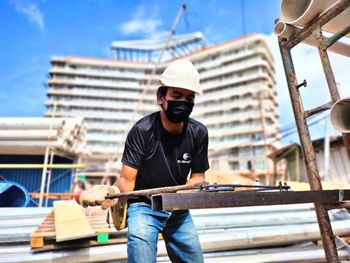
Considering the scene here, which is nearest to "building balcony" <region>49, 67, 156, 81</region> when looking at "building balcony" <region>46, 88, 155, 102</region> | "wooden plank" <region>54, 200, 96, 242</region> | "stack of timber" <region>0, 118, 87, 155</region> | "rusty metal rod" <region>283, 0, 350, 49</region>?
"building balcony" <region>46, 88, 155, 102</region>

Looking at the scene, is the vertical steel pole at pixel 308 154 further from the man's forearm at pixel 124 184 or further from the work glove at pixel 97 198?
the work glove at pixel 97 198

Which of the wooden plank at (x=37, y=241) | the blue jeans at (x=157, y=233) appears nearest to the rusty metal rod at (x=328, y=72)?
the blue jeans at (x=157, y=233)

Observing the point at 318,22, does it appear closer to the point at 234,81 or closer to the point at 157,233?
the point at 157,233

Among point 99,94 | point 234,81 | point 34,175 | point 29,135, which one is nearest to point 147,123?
point 29,135

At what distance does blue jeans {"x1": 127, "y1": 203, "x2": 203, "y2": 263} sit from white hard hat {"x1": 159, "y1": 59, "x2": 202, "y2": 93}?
882mm

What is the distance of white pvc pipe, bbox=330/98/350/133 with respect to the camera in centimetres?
181

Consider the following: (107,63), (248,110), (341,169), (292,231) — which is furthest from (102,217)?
(107,63)

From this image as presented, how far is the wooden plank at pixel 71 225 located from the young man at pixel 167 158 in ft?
2.98

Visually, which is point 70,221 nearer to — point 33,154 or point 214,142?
point 33,154

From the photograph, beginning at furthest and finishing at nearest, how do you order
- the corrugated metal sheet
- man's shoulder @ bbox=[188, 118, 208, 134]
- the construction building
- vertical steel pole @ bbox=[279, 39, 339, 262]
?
the construction building < the corrugated metal sheet < man's shoulder @ bbox=[188, 118, 208, 134] < vertical steel pole @ bbox=[279, 39, 339, 262]

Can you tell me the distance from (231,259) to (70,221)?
178 centimetres

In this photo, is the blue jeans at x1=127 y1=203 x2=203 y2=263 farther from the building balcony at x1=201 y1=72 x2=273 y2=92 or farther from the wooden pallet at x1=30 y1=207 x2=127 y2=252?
the building balcony at x1=201 y1=72 x2=273 y2=92

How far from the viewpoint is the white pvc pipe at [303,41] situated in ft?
6.91

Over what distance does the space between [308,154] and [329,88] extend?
0.49 m
